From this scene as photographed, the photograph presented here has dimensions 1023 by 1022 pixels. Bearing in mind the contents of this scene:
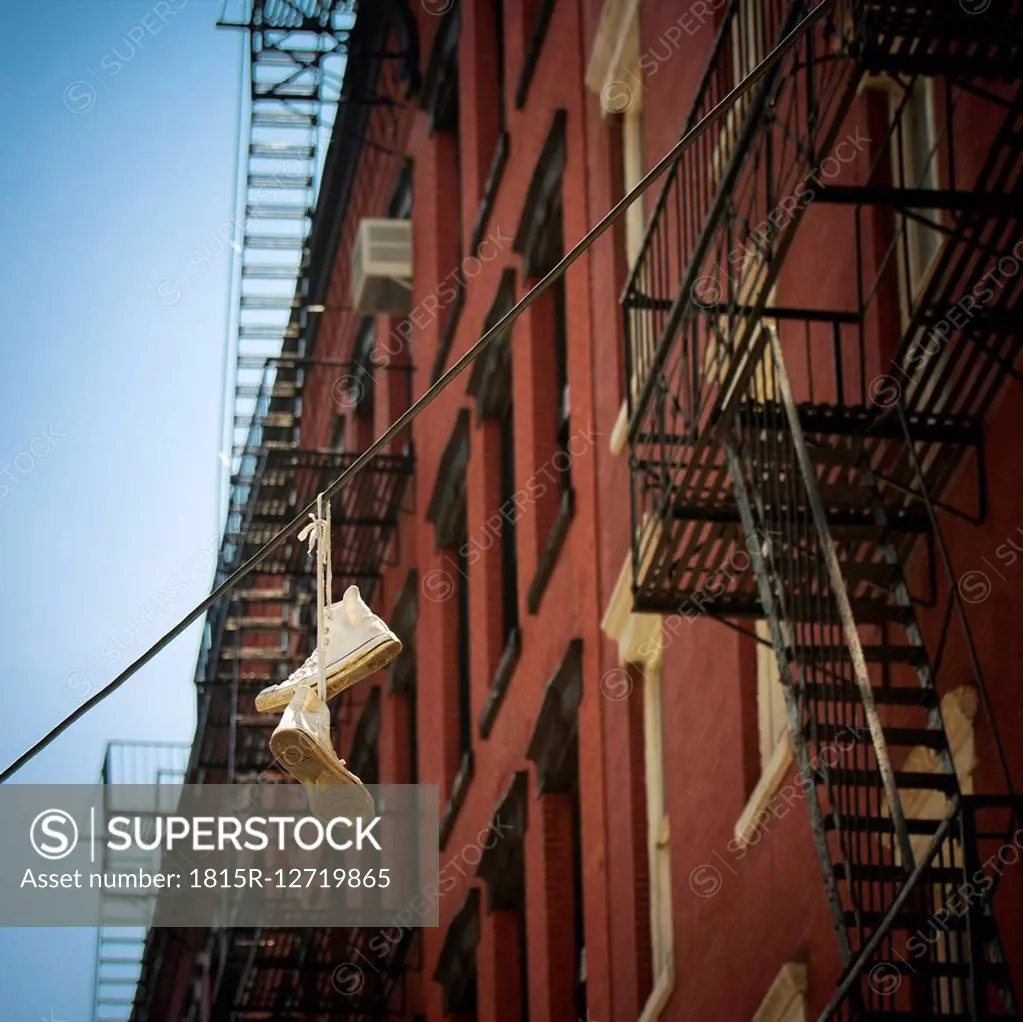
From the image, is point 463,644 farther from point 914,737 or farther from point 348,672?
point 348,672

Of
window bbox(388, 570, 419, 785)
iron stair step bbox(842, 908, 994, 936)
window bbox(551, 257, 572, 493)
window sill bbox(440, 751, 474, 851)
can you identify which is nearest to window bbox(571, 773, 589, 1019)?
window bbox(551, 257, 572, 493)

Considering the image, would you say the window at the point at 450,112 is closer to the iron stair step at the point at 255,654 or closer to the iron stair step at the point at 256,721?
the iron stair step at the point at 256,721

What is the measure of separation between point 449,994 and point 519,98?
8569 mm

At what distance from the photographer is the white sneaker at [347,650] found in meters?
10.5

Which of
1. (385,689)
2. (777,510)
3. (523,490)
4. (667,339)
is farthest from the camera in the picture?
(385,689)

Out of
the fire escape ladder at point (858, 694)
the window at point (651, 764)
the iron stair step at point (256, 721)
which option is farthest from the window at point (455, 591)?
the fire escape ladder at point (858, 694)

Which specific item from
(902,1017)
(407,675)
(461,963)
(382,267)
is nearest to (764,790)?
(902,1017)

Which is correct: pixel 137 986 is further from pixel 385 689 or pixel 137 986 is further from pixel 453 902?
pixel 453 902

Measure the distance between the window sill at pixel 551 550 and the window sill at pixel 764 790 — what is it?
5.47m

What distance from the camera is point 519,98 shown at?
80.2 feet

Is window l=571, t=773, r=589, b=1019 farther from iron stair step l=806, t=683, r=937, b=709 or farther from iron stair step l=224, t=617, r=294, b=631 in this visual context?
iron stair step l=224, t=617, r=294, b=631

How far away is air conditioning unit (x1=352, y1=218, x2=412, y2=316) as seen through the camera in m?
29.9

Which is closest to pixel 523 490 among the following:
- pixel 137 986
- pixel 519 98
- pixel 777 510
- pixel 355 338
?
pixel 519 98

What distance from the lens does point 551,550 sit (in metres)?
21.7
